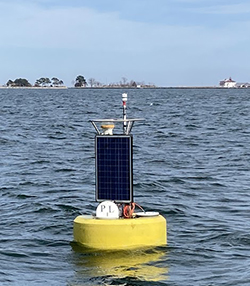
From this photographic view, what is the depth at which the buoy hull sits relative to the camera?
15.2m

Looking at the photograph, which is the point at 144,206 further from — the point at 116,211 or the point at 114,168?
the point at 116,211

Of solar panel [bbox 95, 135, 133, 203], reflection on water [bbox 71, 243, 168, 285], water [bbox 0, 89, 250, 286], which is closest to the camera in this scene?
reflection on water [bbox 71, 243, 168, 285]

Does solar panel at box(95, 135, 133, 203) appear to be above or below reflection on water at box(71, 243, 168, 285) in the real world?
above

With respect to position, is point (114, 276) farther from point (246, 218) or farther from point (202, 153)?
point (202, 153)

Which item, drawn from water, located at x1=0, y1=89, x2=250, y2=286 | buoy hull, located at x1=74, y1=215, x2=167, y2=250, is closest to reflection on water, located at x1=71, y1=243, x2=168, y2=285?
water, located at x1=0, y1=89, x2=250, y2=286

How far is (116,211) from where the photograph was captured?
15.6 metres

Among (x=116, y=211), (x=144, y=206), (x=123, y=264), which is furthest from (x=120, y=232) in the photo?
(x=144, y=206)

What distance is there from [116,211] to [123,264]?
1.14 m

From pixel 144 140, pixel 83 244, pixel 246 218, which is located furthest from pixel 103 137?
pixel 144 140

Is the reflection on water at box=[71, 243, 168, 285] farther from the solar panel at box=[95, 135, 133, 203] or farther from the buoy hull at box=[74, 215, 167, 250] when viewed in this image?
the solar panel at box=[95, 135, 133, 203]

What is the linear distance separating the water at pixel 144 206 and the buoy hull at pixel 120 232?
198mm

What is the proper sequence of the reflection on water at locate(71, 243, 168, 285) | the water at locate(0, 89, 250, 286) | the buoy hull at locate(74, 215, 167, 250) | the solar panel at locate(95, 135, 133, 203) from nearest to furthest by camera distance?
the reflection on water at locate(71, 243, 168, 285)
the water at locate(0, 89, 250, 286)
the buoy hull at locate(74, 215, 167, 250)
the solar panel at locate(95, 135, 133, 203)

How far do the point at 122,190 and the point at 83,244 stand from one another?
1294 mm

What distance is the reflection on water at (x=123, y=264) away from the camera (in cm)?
1438
